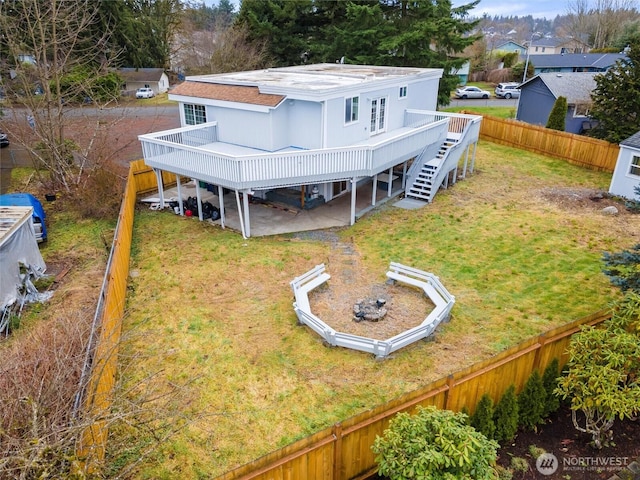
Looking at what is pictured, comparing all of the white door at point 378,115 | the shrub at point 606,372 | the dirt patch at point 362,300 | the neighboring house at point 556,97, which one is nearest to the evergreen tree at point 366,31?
the neighboring house at point 556,97

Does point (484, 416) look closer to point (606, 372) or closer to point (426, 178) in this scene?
point (606, 372)

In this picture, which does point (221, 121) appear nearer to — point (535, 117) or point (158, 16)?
point (535, 117)

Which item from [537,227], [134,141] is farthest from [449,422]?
[134,141]

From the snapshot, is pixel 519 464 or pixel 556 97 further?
pixel 556 97

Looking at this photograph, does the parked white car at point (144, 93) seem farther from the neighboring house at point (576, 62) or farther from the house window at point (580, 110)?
the neighboring house at point (576, 62)

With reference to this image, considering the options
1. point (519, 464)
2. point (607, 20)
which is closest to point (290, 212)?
point (519, 464)

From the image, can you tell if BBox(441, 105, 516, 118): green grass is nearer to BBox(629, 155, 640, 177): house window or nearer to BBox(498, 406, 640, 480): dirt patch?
BBox(629, 155, 640, 177): house window

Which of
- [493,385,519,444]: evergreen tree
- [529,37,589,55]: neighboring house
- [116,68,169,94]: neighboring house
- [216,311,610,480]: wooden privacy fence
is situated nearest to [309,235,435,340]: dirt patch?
[216,311,610,480]: wooden privacy fence
